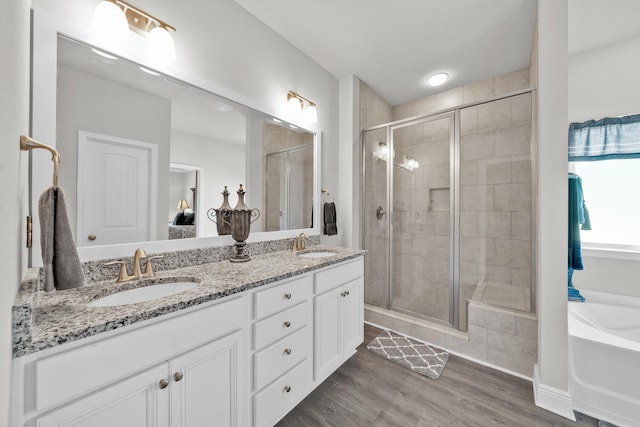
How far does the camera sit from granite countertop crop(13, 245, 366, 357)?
23.9 inches

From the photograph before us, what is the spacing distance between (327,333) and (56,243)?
1.37 metres

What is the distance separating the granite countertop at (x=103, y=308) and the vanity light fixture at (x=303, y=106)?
1325 mm

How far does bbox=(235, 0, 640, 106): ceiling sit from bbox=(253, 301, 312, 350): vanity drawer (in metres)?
1.97

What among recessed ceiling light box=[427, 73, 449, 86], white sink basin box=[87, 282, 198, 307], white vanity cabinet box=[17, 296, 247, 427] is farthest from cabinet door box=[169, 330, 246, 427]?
recessed ceiling light box=[427, 73, 449, 86]

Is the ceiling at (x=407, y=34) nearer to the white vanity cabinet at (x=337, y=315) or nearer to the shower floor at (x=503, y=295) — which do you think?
the white vanity cabinet at (x=337, y=315)

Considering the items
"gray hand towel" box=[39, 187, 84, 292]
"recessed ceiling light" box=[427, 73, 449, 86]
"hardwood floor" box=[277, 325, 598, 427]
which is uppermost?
"recessed ceiling light" box=[427, 73, 449, 86]

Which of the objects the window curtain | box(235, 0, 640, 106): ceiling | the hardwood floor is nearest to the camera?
the hardwood floor

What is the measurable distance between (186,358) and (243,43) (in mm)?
1876

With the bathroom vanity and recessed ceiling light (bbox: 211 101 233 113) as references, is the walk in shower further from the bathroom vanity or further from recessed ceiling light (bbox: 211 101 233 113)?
recessed ceiling light (bbox: 211 101 233 113)

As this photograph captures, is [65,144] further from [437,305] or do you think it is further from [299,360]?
[437,305]

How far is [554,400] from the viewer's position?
1.47 meters

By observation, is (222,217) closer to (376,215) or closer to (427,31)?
(376,215)

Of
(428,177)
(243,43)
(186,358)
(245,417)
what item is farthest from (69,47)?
(428,177)

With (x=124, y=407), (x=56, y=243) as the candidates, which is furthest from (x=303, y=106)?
(x=124, y=407)
